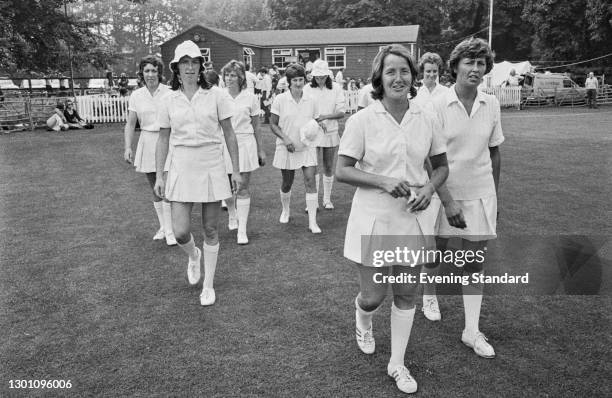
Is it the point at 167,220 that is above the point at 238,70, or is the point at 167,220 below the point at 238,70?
below

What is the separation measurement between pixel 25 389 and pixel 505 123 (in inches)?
862

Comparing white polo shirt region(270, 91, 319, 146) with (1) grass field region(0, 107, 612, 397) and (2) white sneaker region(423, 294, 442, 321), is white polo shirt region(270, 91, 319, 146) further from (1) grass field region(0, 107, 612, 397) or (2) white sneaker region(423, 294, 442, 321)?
(2) white sneaker region(423, 294, 442, 321)

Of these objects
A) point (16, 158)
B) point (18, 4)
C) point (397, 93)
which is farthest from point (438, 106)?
point (18, 4)

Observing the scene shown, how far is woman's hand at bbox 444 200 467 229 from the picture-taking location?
12.7 feet

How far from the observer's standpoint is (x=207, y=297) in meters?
5.38

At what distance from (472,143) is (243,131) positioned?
411cm

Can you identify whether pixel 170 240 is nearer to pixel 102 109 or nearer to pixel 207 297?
pixel 207 297

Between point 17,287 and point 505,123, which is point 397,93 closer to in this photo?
point 17,287

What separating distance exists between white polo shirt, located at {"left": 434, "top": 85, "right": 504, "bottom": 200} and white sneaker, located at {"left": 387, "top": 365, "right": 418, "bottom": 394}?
130 cm

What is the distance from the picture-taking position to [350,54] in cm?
4231

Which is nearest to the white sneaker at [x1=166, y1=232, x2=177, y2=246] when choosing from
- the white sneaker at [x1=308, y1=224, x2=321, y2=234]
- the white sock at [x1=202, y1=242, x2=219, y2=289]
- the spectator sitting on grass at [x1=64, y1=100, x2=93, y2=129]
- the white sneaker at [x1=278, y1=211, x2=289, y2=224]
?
the white sneaker at [x1=278, y1=211, x2=289, y2=224]

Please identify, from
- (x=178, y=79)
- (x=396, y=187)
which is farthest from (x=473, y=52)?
(x=178, y=79)

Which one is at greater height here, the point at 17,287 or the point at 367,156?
the point at 367,156

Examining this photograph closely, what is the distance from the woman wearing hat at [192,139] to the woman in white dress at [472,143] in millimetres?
2015
